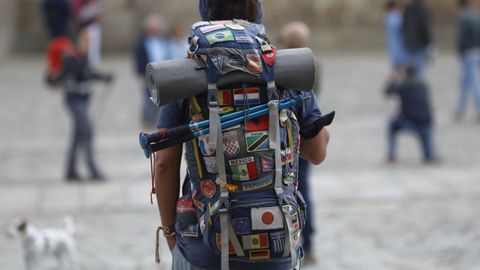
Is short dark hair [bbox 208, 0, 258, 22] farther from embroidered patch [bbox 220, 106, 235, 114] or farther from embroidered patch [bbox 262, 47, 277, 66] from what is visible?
embroidered patch [bbox 220, 106, 235, 114]

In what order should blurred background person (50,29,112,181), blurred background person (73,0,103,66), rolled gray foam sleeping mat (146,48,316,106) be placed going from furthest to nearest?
1. blurred background person (73,0,103,66)
2. blurred background person (50,29,112,181)
3. rolled gray foam sleeping mat (146,48,316,106)

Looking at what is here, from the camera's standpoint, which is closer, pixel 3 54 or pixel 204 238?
pixel 204 238

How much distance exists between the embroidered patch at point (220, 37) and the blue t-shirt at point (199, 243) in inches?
9.8

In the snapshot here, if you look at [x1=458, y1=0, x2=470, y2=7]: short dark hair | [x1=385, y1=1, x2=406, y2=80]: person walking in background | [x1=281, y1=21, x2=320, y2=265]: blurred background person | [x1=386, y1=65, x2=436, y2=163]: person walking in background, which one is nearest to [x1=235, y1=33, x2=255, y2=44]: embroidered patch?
[x1=281, y1=21, x2=320, y2=265]: blurred background person

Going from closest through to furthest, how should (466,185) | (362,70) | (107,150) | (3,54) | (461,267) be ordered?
(461,267)
(466,185)
(107,150)
(362,70)
(3,54)

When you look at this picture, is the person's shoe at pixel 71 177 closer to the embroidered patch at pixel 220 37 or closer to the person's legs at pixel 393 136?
the person's legs at pixel 393 136

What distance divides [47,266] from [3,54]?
15613 mm

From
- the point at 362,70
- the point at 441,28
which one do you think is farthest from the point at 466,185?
the point at 441,28

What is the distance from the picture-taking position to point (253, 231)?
12.3 feet

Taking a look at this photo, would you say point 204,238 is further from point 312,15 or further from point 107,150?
point 312,15

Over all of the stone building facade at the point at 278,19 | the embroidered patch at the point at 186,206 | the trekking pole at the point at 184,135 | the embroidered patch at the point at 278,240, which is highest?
the stone building facade at the point at 278,19

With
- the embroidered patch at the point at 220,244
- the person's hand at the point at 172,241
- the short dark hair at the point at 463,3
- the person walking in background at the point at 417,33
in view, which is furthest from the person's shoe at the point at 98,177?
the embroidered patch at the point at 220,244

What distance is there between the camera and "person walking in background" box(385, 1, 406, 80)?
18.1 meters

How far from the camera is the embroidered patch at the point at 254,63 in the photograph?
3.76 meters
